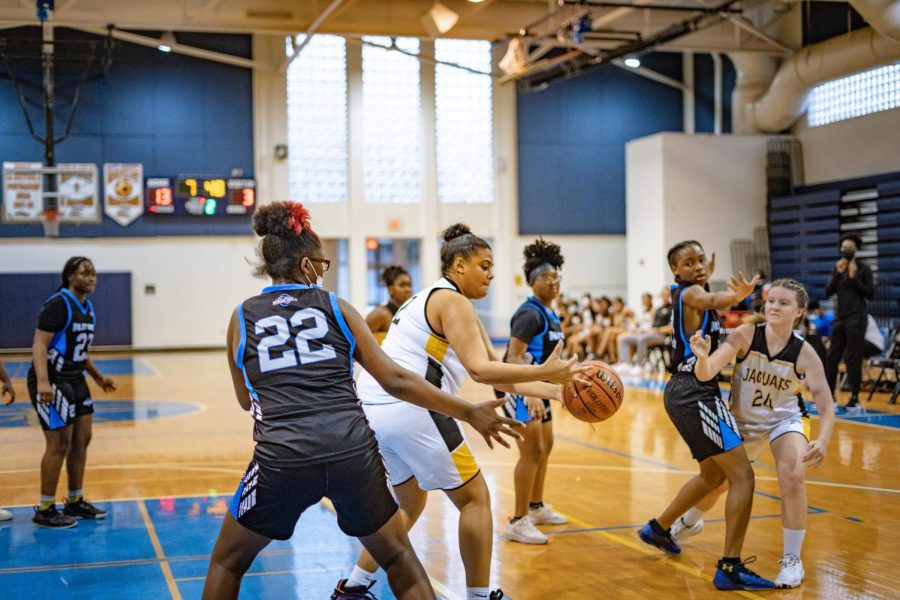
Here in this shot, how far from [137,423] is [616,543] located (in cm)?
737

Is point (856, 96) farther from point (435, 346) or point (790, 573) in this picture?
point (435, 346)

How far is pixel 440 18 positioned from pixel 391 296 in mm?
10463

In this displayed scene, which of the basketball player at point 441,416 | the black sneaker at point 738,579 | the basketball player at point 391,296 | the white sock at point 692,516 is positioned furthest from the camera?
the basketball player at point 391,296

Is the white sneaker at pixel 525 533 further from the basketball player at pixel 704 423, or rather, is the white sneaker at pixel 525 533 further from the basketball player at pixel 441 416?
the basketball player at pixel 441 416

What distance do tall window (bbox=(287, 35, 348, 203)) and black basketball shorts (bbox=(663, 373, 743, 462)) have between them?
19.7 m

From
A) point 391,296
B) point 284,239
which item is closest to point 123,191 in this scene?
point 391,296

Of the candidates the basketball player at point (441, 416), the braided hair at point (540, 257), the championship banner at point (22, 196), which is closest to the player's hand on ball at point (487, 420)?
the basketball player at point (441, 416)

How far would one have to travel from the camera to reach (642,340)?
1736 cm

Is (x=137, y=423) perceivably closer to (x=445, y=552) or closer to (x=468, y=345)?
(x=445, y=552)

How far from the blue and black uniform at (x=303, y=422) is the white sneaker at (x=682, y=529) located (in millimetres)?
2845

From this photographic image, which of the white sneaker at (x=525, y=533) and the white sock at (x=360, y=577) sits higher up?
the white sock at (x=360, y=577)

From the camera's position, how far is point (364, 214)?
24.8 meters

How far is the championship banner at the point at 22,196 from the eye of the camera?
19203mm

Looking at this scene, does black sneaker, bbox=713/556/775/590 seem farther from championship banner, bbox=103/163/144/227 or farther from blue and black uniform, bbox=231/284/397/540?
championship banner, bbox=103/163/144/227
